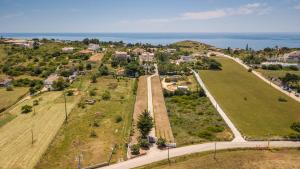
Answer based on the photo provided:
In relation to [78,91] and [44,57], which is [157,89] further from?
[44,57]

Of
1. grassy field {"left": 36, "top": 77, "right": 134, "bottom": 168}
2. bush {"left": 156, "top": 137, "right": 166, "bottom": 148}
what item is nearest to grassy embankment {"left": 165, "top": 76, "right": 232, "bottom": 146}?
bush {"left": 156, "top": 137, "right": 166, "bottom": 148}


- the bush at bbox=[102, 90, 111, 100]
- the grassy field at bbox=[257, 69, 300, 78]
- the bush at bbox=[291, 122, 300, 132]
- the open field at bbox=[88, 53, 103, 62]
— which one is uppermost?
the open field at bbox=[88, 53, 103, 62]

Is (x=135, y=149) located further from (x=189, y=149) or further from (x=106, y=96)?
(x=106, y=96)

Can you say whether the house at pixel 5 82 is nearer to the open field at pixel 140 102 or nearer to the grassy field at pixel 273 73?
the open field at pixel 140 102

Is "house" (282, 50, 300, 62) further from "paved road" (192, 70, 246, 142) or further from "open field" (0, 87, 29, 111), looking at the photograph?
"open field" (0, 87, 29, 111)

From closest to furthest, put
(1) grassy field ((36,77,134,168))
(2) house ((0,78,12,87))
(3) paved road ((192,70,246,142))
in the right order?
1. (1) grassy field ((36,77,134,168))
2. (3) paved road ((192,70,246,142))
3. (2) house ((0,78,12,87))
